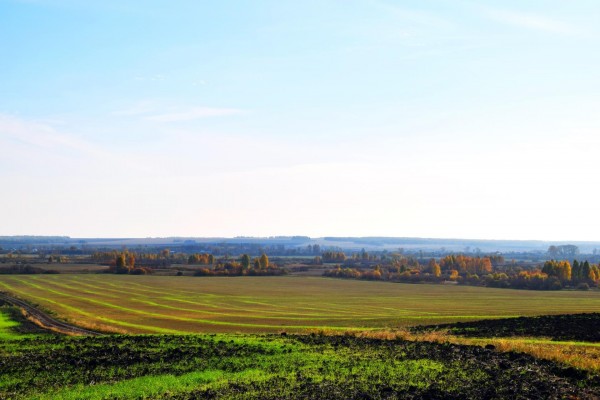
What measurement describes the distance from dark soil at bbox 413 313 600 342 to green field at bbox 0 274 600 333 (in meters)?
13.3

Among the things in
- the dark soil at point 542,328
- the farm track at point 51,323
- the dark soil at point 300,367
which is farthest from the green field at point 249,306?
the dark soil at point 300,367

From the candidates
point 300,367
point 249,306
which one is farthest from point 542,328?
point 249,306

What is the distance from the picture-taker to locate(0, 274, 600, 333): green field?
7488 centimetres

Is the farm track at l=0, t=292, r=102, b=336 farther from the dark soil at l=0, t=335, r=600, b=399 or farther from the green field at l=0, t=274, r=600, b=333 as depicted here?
the dark soil at l=0, t=335, r=600, b=399

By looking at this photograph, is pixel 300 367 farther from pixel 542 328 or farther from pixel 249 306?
pixel 249 306

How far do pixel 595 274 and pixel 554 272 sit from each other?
37.6 feet

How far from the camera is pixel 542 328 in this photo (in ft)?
171

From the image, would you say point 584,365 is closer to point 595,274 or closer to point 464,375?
point 464,375

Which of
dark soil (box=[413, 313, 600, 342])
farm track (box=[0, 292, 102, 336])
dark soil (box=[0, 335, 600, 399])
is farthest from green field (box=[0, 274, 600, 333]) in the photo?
Result: dark soil (box=[0, 335, 600, 399])

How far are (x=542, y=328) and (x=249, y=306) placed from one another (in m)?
61.4

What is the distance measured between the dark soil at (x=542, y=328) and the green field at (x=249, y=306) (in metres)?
13.3

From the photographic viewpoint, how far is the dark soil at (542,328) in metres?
47.3

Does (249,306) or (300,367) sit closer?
(300,367)

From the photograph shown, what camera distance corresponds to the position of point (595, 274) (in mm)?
179875
